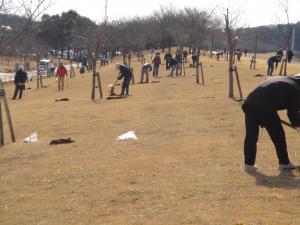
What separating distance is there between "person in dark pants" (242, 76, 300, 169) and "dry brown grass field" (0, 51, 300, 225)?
32cm

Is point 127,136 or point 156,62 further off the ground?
point 156,62

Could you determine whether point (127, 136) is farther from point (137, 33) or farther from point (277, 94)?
point (137, 33)

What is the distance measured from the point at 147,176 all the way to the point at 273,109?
1.93 m

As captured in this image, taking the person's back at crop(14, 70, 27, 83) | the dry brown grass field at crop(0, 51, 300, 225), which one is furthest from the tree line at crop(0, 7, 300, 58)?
the dry brown grass field at crop(0, 51, 300, 225)

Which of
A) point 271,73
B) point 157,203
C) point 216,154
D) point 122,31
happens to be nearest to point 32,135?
point 216,154

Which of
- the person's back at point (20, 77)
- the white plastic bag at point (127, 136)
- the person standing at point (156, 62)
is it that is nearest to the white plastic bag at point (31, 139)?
the white plastic bag at point (127, 136)

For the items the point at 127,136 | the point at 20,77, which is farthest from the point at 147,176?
the point at 20,77

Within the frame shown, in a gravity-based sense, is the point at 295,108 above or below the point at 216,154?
above

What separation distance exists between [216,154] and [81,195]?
2875mm

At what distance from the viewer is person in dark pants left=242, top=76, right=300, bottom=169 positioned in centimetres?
736

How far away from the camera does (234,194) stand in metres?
6.70

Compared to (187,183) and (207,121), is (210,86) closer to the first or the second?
(207,121)

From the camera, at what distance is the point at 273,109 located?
7469 mm

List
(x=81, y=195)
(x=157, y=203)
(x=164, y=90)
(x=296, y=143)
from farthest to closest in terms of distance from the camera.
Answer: (x=164, y=90)
(x=296, y=143)
(x=81, y=195)
(x=157, y=203)
